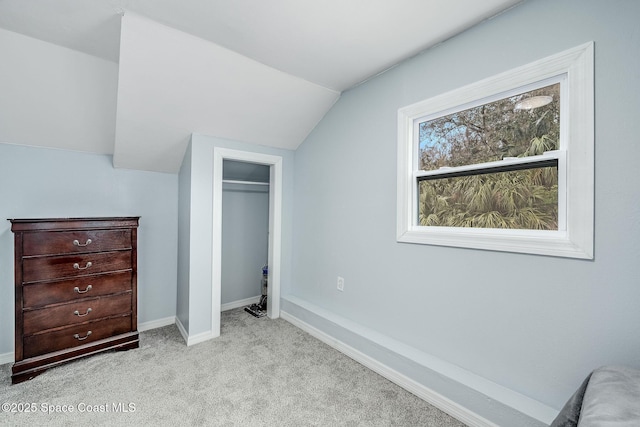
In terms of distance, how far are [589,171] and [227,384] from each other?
8.38 feet

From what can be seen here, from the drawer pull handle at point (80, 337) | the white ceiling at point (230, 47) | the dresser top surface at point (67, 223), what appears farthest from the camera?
the drawer pull handle at point (80, 337)

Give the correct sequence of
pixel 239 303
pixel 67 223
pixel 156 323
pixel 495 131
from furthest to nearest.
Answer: pixel 239 303
pixel 156 323
pixel 67 223
pixel 495 131

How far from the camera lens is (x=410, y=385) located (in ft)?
6.40

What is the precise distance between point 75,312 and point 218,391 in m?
1.41

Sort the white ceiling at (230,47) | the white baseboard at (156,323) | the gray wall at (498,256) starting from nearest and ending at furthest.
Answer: the gray wall at (498,256), the white ceiling at (230,47), the white baseboard at (156,323)

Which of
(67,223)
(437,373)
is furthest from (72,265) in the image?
(437,373)

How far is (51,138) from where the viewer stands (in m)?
2.46

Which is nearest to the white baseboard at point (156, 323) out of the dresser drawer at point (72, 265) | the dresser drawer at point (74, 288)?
the dresser drawer at point (74, 288)

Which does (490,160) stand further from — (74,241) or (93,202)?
(93,202)

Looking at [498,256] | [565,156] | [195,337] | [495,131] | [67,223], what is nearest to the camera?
[565,156]

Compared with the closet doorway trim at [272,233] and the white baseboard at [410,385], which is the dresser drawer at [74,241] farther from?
the white baseboard at [410,385]

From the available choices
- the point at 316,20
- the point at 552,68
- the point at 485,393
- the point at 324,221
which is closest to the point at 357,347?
the point at 485,393

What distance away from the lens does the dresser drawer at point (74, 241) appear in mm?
2094

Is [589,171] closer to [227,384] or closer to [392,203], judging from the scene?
[392,203]
